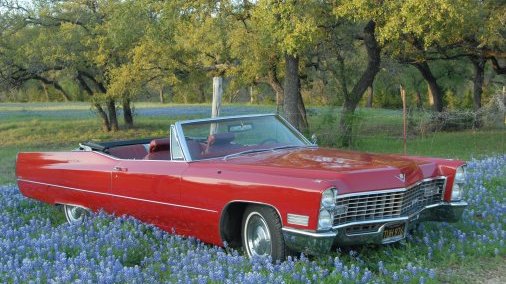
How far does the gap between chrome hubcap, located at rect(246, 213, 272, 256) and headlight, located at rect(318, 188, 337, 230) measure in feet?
1.92

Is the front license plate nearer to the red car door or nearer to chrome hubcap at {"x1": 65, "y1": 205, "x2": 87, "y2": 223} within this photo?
the red car door

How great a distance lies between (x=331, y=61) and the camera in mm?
24766

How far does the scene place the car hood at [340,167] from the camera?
5094 millimetres

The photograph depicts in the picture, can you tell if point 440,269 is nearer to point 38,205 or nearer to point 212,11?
point 38,205

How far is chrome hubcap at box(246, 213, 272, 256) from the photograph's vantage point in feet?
17.8

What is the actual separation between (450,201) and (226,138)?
7.65 ft

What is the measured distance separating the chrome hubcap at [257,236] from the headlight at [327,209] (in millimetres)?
586

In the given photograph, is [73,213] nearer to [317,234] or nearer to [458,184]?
[317,234]

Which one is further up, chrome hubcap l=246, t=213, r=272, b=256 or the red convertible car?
the red convertible car

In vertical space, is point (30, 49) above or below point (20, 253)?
above

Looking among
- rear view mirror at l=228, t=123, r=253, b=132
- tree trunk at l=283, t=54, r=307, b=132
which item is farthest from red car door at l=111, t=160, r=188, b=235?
tree trunk at l=283, t=54, r=307, b=132

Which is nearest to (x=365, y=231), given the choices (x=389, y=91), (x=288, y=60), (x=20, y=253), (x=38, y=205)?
(x=20, y=253)

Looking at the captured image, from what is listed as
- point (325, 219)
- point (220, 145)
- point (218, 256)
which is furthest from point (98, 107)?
point (325, 219)

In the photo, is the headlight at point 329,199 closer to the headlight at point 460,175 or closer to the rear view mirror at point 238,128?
the headlight at point 460,175
